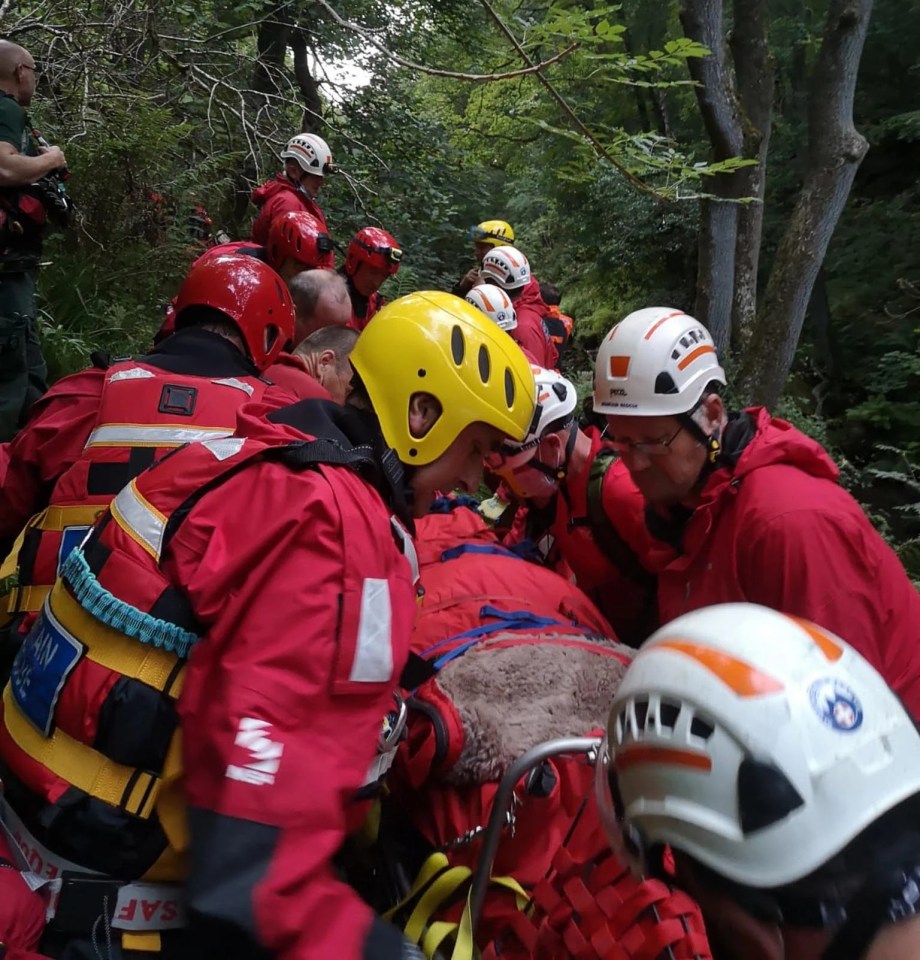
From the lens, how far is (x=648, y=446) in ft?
9.75

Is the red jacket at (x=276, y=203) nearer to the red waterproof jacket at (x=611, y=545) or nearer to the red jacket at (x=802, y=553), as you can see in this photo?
the red waterproof jacket at (x=611, y=545)

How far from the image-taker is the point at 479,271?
9227mm

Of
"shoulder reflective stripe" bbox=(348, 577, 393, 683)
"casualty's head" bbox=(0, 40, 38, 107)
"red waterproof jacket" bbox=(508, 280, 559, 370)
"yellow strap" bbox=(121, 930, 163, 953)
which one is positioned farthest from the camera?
"red waterproof jacket" bbox=(508, 280, 559, 370)

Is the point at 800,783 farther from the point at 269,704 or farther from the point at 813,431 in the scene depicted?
the point at 813,431

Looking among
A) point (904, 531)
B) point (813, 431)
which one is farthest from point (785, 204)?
point (904, 531)

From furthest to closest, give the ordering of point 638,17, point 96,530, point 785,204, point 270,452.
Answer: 1. point 785,204
2. point 638,17
3. point 96,530
4. point 270,452

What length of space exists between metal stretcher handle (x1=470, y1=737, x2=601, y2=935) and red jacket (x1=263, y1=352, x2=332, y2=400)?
2056mm

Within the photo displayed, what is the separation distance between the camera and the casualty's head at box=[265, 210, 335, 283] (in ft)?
21.1

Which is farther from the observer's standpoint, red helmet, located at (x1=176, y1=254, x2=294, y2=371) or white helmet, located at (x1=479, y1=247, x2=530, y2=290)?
white helmet, located at (x1=479, y1=247, x2=530, y2=290)

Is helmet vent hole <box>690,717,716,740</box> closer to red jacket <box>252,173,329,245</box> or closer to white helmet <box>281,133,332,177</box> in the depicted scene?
red jacket <box>252,173,329,245</box>

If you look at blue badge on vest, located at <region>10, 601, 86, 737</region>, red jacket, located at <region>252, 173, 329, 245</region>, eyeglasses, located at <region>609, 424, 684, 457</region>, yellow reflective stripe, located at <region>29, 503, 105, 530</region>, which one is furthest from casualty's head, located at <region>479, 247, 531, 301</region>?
blue badge on vest, located at <region>10, 601, 86, 737</region>

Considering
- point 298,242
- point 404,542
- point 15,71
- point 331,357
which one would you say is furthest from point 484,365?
point 298,242

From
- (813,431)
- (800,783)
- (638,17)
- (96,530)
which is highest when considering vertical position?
(638,17)

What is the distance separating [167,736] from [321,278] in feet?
14.0
